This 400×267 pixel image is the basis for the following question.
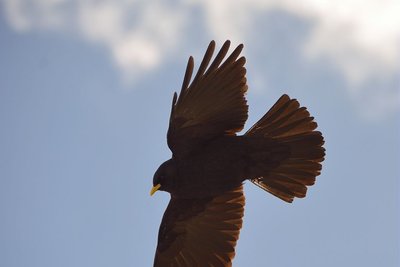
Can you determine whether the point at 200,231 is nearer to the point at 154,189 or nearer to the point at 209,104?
the point at 154,189

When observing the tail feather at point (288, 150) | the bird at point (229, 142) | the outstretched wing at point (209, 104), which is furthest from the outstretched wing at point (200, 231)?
the outstretched wing at point (209, 104)

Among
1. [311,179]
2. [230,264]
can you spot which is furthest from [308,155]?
[230,264]

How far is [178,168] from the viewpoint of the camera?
10.6 m

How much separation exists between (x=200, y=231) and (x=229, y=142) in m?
2.20

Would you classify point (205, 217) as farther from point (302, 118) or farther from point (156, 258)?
point (302, 118)

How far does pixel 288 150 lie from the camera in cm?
1072

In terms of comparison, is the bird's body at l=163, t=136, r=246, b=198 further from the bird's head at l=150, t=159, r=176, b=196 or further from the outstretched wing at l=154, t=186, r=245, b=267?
the outstretched wing at l=154, t=186, r=245, b=267

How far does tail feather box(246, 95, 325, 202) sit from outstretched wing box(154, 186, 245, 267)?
79cm

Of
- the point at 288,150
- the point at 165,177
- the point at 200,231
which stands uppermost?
the point at 288,150

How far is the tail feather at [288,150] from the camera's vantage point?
10391mm

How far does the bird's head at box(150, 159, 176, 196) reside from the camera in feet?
34.7

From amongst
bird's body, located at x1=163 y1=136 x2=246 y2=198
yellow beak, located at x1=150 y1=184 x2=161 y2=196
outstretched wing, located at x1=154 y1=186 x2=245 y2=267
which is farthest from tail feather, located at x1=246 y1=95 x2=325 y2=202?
yellow beak, located at x1=150 y1=184 x2=161 y2=196

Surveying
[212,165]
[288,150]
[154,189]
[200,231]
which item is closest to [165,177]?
[154,189]

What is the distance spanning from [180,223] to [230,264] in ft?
3.67
